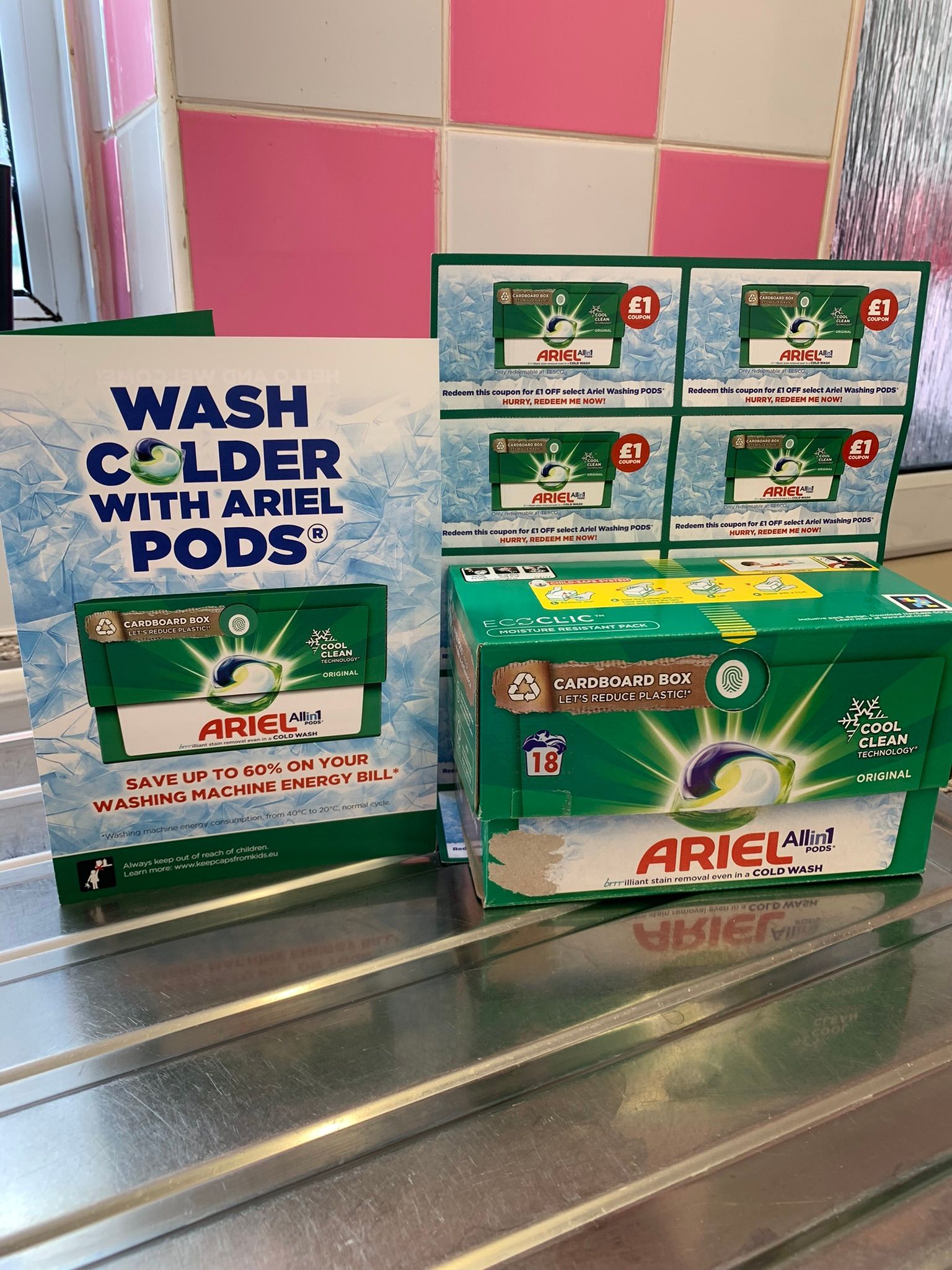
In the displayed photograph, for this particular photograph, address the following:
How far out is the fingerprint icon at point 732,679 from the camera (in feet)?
1.77

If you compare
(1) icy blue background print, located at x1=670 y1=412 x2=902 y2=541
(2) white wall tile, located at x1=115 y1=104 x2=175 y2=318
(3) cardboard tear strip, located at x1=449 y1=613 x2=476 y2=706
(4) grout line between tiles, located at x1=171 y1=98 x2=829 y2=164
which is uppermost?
(4) grout line between tiles, located at x1=171 y1=98 x2=829 y2=164

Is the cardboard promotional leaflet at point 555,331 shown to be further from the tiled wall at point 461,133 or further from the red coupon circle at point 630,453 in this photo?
the tiled wall at point 461,133

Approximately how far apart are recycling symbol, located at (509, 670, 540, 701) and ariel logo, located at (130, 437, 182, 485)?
230 millimetres

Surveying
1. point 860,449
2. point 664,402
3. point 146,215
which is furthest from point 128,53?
point 860,449

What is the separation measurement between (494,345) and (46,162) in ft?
2.48

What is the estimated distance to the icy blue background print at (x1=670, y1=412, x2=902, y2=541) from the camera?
669 millimetres

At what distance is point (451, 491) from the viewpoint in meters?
0.64

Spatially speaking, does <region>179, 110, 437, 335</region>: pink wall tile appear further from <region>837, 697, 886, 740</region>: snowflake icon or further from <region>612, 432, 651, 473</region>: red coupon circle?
<region>837, 697, 886, 740</region>: snowflake icon

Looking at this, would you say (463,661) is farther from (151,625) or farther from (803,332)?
(803,332)

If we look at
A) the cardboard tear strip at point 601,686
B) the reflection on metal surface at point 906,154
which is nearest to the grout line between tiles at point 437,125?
the reflection on metal surface at point 906,154

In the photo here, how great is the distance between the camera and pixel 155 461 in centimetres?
54

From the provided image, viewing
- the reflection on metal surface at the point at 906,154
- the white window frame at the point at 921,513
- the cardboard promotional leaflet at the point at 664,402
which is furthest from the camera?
the white window frame at the point at 921,513

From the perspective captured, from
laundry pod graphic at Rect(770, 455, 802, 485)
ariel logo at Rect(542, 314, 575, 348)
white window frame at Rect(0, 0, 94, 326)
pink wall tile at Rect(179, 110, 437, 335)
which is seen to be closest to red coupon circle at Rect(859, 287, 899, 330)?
laundry pod graphic at Rect(770, 455, 802, 485)

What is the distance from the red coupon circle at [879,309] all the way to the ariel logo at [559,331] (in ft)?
0.70
